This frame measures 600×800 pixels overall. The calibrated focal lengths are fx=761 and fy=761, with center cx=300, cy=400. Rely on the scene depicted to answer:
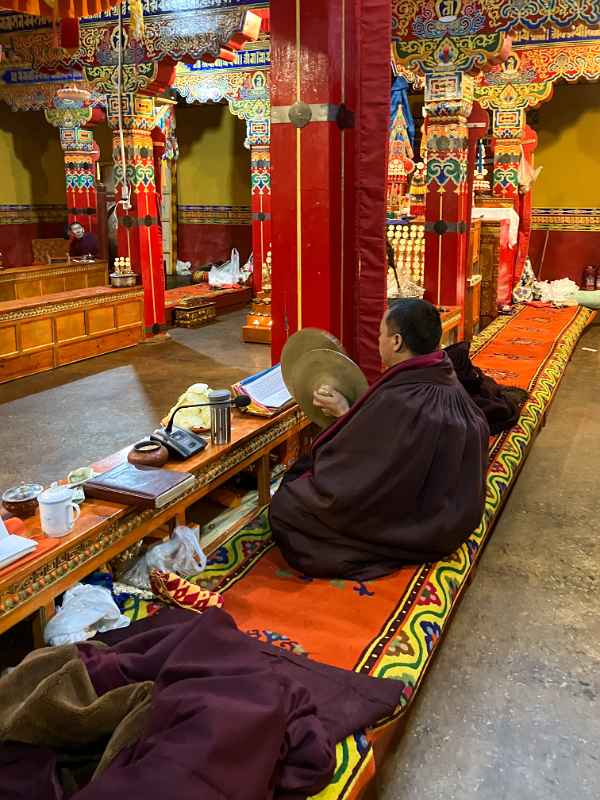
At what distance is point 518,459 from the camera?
4.54 metres

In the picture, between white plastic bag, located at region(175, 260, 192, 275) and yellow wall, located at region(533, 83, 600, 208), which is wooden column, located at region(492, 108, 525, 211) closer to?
yellow wall, located at region(533, 83, 600, 208)

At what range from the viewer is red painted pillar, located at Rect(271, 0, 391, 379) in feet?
12.1

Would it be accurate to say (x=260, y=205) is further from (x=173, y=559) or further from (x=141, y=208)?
(x=173, y=559)

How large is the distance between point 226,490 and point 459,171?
5235 mm

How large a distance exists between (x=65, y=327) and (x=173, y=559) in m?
5.75

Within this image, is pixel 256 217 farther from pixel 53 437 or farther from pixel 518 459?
pixel 518 459

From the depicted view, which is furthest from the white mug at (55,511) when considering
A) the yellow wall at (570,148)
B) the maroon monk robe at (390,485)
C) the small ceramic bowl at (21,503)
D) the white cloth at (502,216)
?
the yellow wall at (570,148)

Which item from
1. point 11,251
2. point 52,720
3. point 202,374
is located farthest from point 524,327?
point 11,251

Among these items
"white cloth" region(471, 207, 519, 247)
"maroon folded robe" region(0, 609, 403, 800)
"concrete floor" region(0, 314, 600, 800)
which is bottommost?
"concrete floor" region(0, 314, 600, 800)

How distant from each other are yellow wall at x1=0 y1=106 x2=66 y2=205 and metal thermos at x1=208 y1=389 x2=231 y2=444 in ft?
39.7

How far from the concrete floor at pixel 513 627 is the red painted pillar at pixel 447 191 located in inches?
78.6

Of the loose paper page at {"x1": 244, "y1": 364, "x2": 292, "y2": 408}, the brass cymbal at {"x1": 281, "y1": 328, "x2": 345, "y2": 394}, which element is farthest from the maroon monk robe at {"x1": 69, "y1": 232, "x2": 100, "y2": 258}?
the brass cymbal at {"x1": 281, "y1": 328, "x2": 345, "y2": 394}

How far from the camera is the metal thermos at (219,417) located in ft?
10.4

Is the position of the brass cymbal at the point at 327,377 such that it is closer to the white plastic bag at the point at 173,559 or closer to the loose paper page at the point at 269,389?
the loose paper page at the point at 269,389
